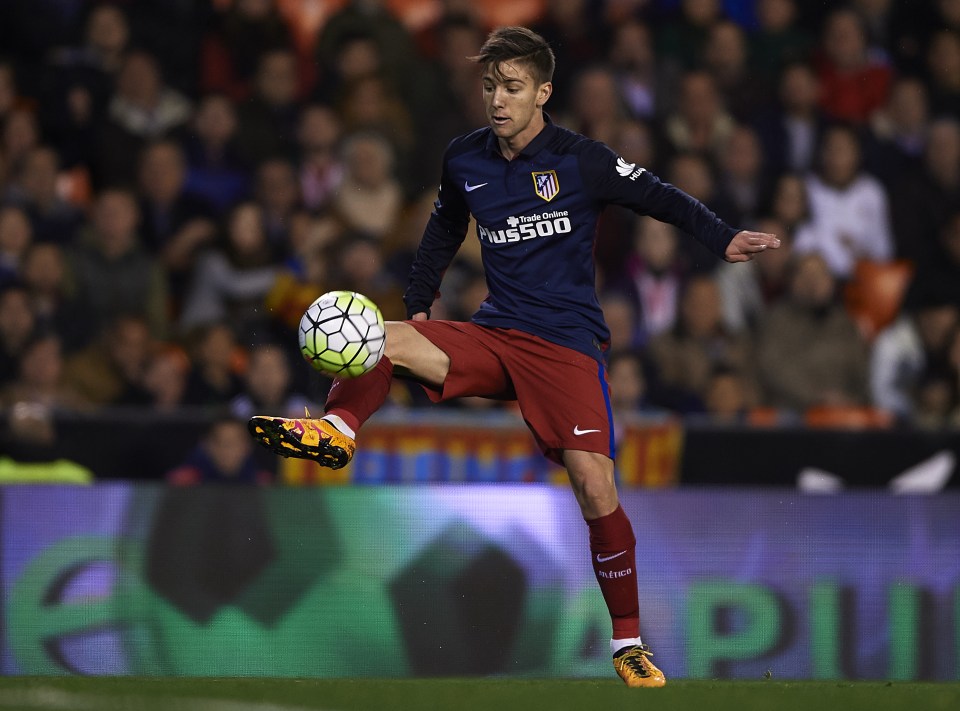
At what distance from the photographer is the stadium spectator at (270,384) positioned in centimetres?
806

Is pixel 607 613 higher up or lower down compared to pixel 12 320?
lower down

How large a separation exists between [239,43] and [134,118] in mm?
877

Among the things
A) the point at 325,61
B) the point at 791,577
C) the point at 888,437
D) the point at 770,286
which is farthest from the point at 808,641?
the point at 325,61

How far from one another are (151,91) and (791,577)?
5.43 meters

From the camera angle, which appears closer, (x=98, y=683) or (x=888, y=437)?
(x=98, y=683)

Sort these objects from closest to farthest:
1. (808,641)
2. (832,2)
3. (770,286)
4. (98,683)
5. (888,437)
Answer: (98,683), (808,641), (888,437), (770,286), (832,2)

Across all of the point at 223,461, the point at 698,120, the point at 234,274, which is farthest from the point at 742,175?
the point at 223,461

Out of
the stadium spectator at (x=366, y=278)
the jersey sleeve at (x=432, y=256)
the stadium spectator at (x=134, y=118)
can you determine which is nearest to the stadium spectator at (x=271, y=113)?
the stadium spectator at (x=134, y=118)

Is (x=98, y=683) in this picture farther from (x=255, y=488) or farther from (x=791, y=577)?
(x=791, y=577)

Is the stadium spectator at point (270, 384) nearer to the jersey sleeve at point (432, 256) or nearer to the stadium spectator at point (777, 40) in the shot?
the jersey sleeve at point (432, 256)

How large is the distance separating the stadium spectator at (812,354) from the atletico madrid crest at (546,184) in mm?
3947

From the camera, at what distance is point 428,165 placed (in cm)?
967

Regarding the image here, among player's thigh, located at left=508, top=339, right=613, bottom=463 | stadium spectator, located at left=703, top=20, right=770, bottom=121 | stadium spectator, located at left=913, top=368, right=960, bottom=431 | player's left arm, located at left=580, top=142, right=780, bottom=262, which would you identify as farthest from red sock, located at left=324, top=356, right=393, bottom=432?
stadium spectator, located at left=703, top=20, right=770, bottom=121

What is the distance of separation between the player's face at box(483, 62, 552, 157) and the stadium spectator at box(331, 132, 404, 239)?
13.2 ft
